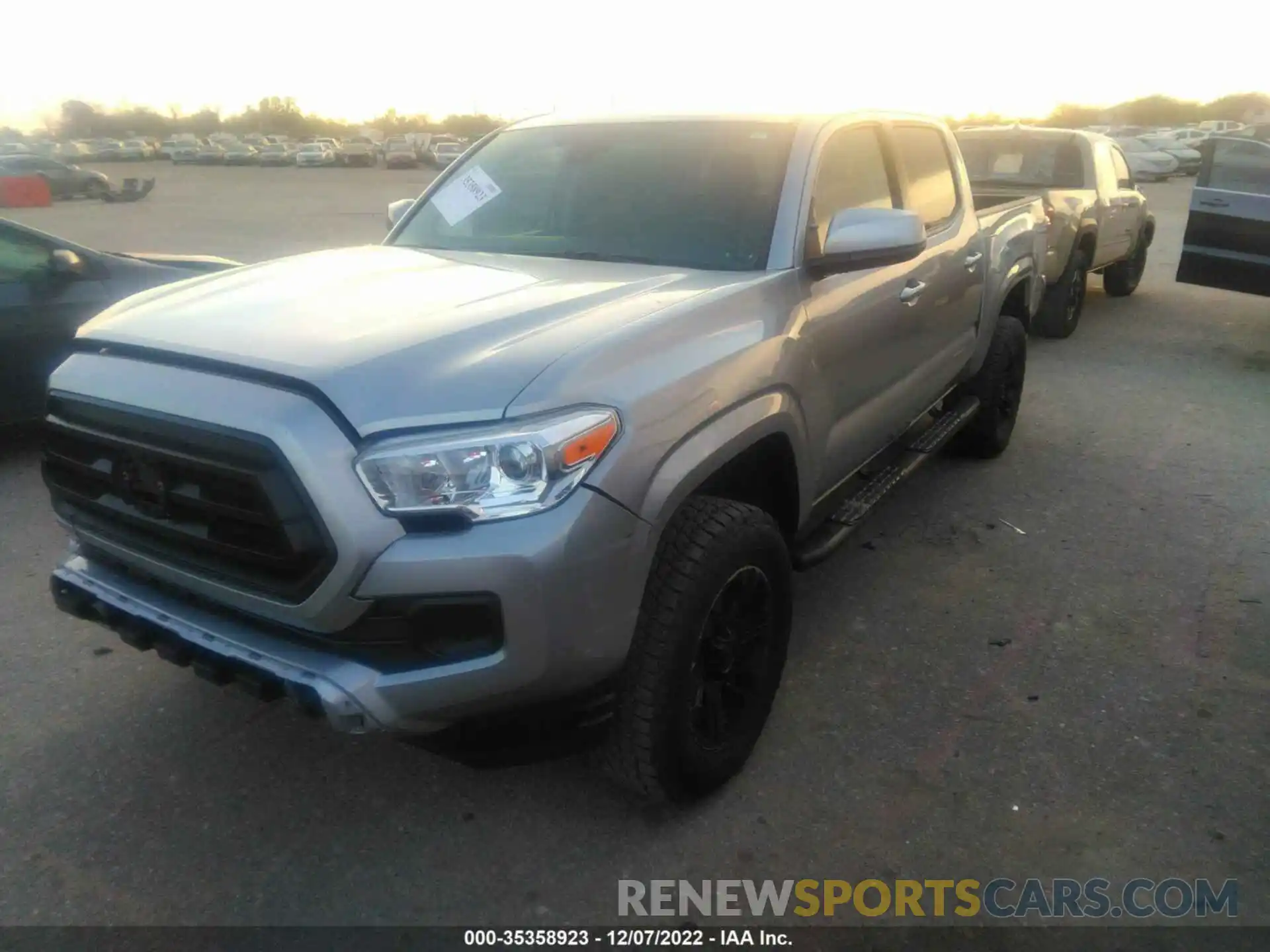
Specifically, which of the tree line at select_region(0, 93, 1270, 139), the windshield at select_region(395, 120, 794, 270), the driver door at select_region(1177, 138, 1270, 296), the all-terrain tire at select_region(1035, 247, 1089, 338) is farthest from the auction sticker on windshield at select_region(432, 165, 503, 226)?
the tree line at select_region(0, 93, 1270, 139)

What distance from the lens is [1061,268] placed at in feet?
27.3

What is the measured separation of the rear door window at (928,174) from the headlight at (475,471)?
2457 mm

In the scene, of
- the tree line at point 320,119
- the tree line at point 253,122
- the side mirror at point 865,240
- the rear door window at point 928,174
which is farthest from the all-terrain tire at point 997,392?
the tree line at point 253,122

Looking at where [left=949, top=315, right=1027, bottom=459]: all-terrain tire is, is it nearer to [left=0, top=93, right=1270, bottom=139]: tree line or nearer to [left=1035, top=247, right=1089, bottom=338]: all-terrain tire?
[left=1035, top=247, right=1089, bottom=338]: all-terrain tire

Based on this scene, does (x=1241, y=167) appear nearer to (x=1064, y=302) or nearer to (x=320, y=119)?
(x=1064, y=302)

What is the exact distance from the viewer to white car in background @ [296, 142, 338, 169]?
53031 millimetres

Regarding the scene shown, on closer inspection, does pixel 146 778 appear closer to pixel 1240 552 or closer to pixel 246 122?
pixel 1240 552

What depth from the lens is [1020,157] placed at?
29.6 ft

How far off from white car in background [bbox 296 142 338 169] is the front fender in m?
54.6

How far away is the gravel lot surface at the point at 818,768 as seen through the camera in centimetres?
244

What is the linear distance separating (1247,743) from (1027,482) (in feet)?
7.61

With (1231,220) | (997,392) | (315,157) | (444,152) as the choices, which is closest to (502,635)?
(997,392)

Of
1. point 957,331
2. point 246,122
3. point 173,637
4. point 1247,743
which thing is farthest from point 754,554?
point 246,122

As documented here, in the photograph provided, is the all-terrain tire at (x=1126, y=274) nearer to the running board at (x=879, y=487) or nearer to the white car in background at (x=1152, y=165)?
the running board at (x=879, y=487)
